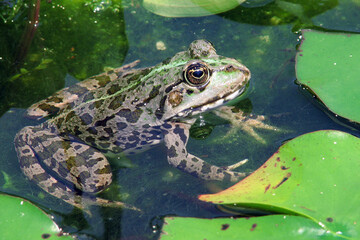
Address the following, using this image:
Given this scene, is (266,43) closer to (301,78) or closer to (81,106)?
(301,78)

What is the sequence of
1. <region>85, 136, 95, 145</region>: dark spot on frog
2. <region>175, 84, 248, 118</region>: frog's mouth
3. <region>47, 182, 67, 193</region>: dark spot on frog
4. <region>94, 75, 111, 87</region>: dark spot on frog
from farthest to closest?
1. <region>94, 75, 111, 87</region>: dark spot on frog
2. <region>85, 136, 95, 145</region>: dark spot on frog
3. <region>175, 84, 248, 118</region>: frog's mouth
4. <region>47, 182, 67, 193</region>: dark spot on frog

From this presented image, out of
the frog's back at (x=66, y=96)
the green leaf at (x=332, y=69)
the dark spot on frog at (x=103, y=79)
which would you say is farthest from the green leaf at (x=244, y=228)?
the dark spot on frog at (x=103, y=79)

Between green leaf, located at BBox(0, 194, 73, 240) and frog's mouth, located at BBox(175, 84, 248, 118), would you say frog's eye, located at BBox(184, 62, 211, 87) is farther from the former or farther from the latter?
green leaf, located at BBox(0, 194, 73, 240)

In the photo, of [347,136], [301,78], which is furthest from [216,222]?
[301,78]

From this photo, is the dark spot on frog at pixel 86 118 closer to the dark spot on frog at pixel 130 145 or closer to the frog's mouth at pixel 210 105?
the dark spot on frog at pixel 130 145

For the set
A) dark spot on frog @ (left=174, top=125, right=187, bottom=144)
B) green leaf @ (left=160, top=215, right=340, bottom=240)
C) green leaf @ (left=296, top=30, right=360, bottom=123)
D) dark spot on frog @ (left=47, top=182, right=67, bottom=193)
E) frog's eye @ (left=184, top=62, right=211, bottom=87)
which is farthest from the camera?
dark spot on frog @ (left=174, top=125, right=187, bottom=144)

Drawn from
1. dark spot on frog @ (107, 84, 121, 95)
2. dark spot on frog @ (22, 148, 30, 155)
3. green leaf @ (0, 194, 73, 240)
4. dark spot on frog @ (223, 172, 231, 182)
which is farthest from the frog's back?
dark spot on frog @ (223, 172, 231, 182)
